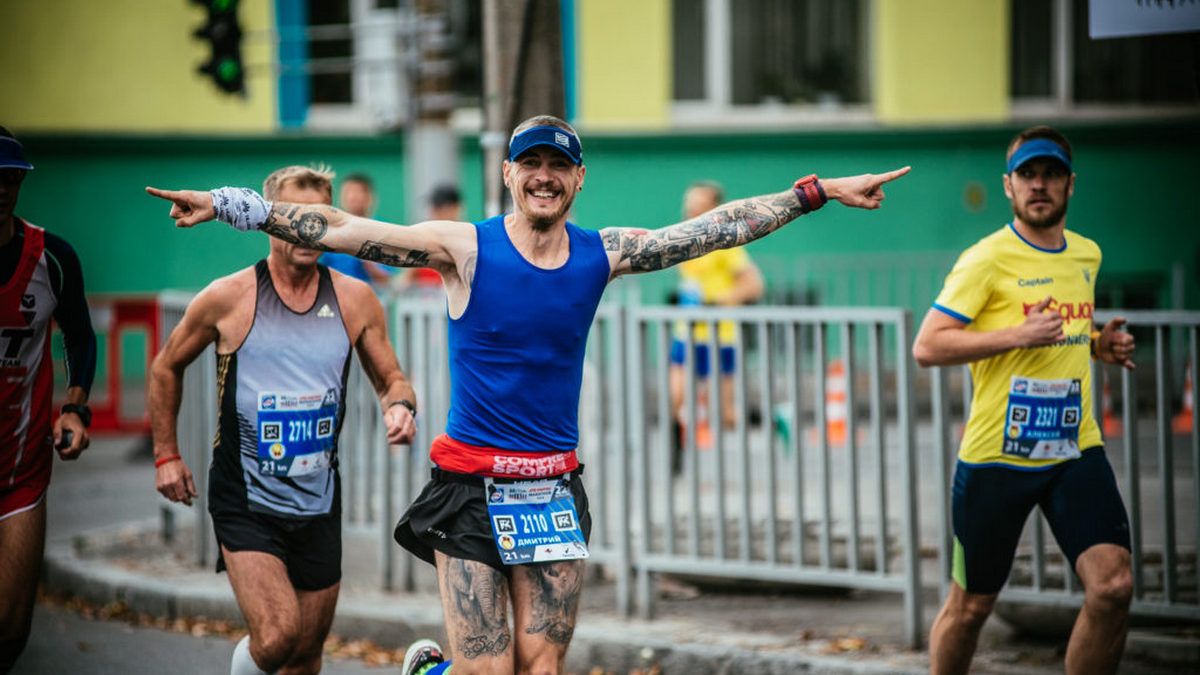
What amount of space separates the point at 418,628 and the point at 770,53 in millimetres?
13020

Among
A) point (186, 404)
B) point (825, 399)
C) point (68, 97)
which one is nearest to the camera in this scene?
point (825, 399)

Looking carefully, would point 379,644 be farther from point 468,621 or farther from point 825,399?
point 468,621

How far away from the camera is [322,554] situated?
559cm

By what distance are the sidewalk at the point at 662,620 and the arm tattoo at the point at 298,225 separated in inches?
114

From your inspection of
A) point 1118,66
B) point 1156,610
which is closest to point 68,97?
point 1118,66

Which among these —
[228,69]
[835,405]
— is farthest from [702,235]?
[228,69]

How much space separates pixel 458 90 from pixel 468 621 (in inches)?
599

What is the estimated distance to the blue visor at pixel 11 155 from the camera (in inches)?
212

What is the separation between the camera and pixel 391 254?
4820 mm

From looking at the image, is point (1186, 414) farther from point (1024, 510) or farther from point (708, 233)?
point (708, 233)

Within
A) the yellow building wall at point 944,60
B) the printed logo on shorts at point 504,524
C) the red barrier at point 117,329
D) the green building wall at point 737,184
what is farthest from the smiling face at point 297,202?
the yellow building wall at point 944,60

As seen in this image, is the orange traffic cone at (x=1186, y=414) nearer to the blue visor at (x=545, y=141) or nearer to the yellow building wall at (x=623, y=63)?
the blue visor at (x=545, y=141)

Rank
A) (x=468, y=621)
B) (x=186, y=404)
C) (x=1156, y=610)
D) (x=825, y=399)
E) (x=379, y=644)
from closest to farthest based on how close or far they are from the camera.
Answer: (x=468, y=621) < (x=1156, y=610) < (x=825, y=399) < (x=379, y=644) < (x=186, y=404)

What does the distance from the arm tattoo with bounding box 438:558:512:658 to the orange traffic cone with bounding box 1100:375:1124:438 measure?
301 cm
